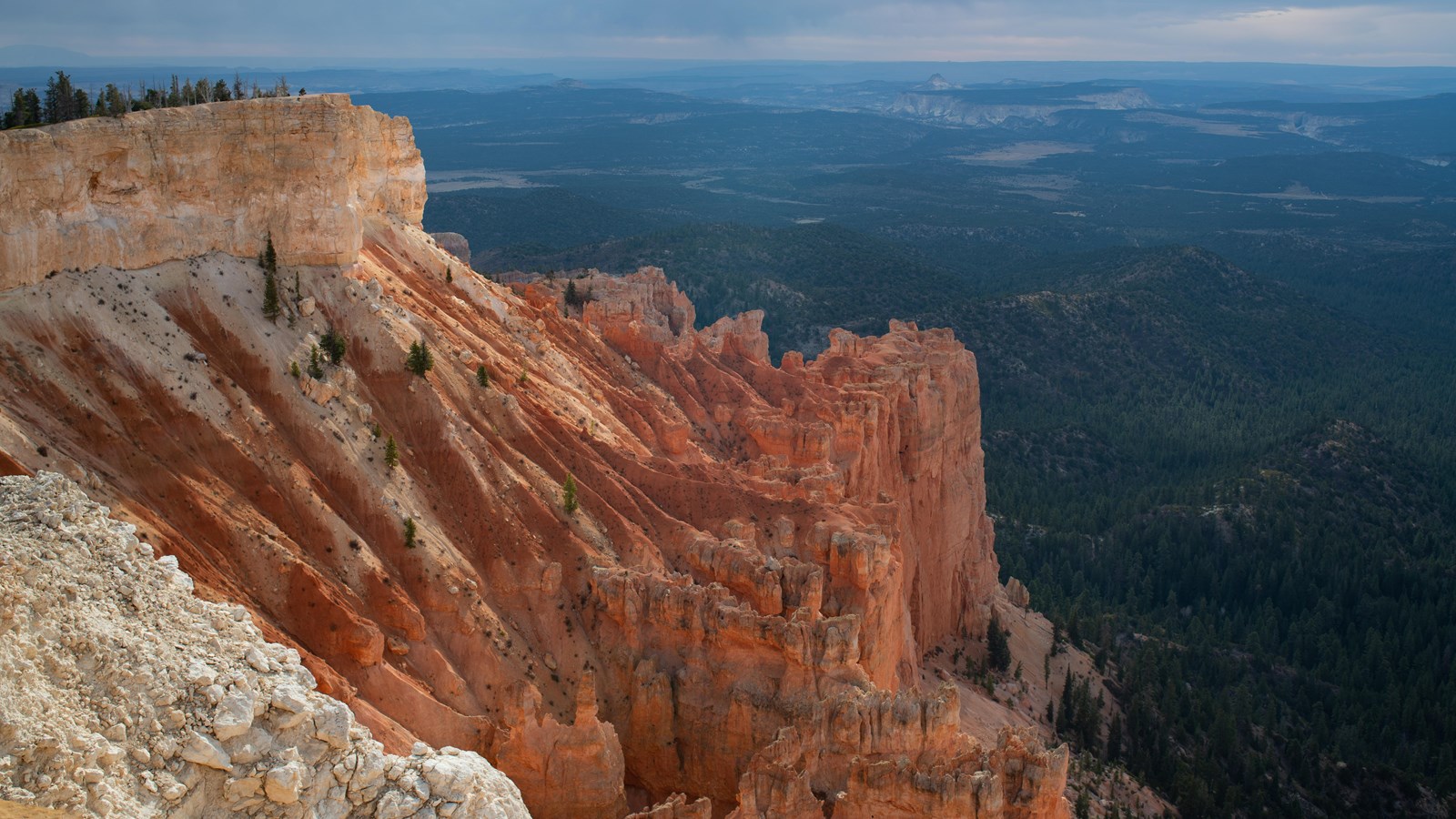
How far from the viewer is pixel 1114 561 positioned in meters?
88.5

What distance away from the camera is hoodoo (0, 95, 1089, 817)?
31.8m

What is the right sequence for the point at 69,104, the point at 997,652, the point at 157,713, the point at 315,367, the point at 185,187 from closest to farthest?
the point at 157,713
the point at 69,104
the point at 185,187
the point at 315,367
the point at 997,652

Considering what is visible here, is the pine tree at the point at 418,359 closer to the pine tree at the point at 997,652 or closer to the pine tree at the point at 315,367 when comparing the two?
the pine tree at the point at 315,367

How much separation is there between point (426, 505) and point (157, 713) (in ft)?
55.7

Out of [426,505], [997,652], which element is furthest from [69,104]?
[997,652]

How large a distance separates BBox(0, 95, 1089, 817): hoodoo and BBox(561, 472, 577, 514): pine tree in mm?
222

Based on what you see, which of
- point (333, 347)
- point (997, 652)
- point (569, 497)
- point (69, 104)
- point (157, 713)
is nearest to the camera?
point (157, 713)

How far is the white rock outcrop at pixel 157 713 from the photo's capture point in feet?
64.1

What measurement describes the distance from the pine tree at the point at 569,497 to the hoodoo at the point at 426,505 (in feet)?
0.73

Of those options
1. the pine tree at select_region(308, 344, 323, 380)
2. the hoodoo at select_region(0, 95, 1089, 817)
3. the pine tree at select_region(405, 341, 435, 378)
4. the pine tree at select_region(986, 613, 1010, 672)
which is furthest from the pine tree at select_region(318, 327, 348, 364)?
the pine tree at select_region(986, 613, 1010, 672)

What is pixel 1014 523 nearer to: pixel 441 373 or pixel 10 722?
pixel 441 373

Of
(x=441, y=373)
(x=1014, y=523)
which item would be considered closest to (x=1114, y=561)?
(x=1014, y=523)

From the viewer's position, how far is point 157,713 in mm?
20984

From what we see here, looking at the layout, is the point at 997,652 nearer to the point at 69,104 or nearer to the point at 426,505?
the point at 426,505
